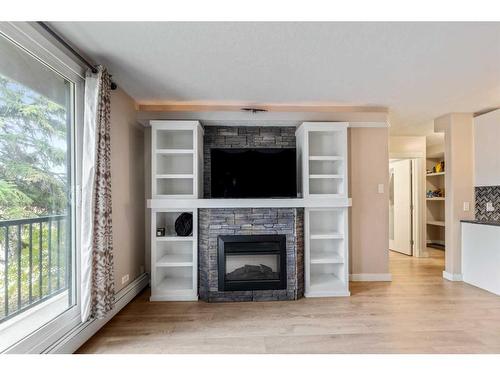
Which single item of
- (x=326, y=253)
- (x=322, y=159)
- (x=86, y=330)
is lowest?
(x=86, y=330)

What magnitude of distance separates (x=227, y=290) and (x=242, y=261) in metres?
0.39

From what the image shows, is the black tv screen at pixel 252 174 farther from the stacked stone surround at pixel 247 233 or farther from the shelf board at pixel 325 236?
the shelf board at pixel 325 236

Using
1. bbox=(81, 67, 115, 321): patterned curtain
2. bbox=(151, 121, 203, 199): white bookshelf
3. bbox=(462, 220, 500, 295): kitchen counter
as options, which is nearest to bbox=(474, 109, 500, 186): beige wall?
bbox=(462, 220, 500, 295): kitchen counter

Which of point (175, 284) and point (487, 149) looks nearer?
point (175, 284)

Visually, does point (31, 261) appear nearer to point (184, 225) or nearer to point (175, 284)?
point (184, 225)

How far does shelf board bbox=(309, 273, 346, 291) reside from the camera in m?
3.24

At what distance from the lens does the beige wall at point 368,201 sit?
3668mm

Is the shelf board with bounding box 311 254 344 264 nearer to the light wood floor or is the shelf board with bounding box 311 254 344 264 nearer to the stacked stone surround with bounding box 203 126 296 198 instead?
the light wood floor

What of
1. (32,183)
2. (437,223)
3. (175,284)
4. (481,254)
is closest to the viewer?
(32,183)

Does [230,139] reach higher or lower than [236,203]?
higher

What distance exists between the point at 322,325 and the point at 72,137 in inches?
111

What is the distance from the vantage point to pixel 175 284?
3328mm

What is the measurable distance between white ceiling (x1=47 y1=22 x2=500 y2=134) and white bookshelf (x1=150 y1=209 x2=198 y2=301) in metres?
1.56

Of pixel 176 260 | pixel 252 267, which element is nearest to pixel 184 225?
pixel 176 260
